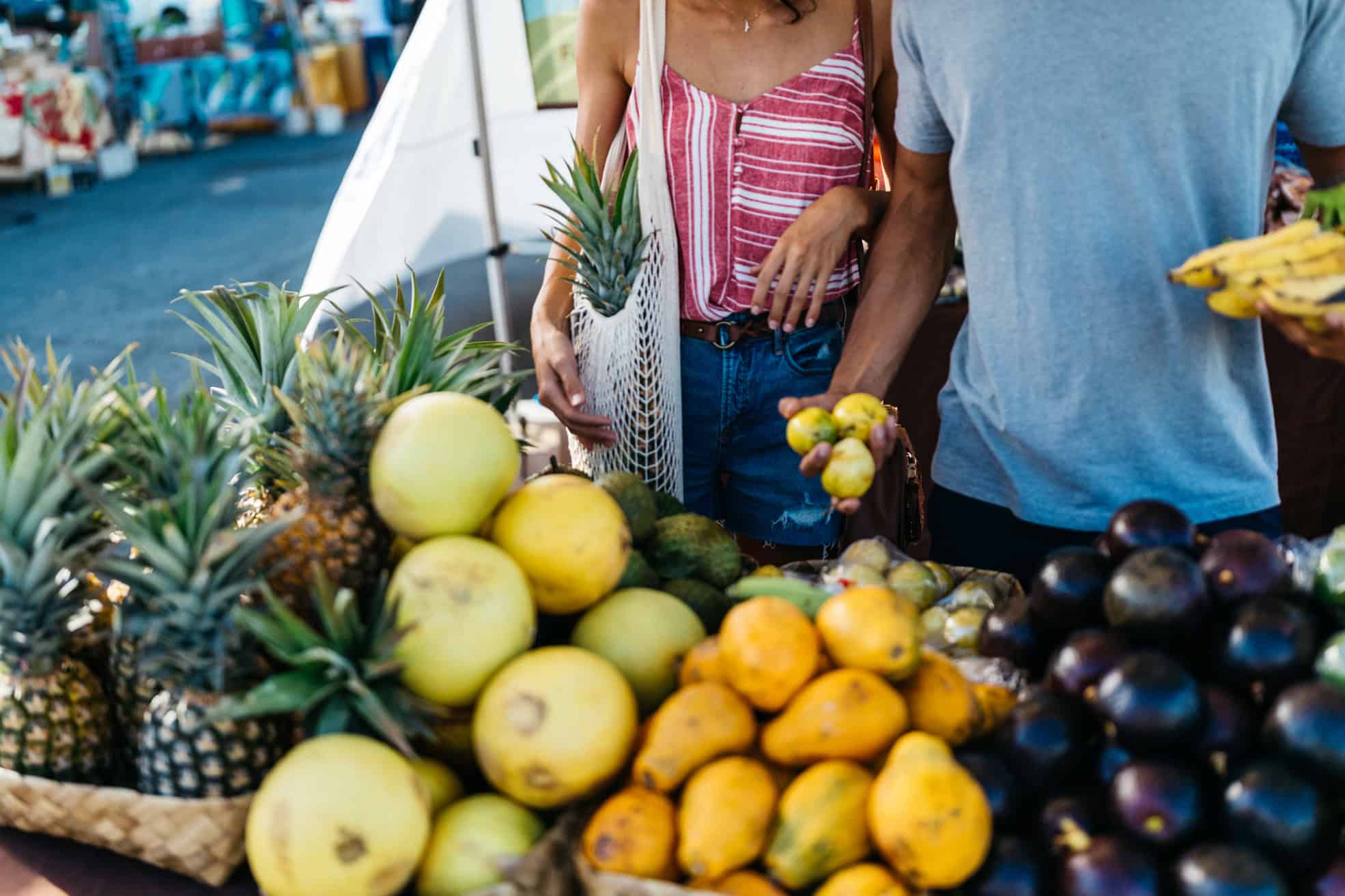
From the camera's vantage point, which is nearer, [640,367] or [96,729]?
[96,729]

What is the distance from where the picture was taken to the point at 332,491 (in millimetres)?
1566

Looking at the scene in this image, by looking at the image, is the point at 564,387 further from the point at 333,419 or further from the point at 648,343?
the point at 333,419

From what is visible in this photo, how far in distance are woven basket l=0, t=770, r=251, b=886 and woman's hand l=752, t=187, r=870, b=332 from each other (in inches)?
55.3

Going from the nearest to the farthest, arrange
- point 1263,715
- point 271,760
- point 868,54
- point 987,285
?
point 1263,715 → point 271,760 → point 987,285 → point 868,54

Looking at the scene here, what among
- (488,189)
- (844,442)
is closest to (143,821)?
(844,442)

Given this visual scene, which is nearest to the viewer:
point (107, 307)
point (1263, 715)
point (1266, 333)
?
point (1263, 715)

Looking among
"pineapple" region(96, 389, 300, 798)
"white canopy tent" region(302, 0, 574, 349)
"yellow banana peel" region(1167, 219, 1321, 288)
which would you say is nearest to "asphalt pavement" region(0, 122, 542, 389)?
"white canopy tent" region(302, 0, 574, 349)

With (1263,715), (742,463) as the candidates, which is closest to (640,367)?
(742,463)

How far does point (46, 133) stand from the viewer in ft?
42.6

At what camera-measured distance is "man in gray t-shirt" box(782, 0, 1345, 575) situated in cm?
174

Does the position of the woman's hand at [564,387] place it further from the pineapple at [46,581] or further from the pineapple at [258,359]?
the pineapple at [46,581]

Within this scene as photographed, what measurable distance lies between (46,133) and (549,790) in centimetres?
1444

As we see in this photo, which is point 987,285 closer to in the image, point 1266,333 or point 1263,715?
point 1263,715

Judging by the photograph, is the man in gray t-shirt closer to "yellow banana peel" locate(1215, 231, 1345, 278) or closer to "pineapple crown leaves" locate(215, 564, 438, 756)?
"yellow banana peel" locate(1215, 231, 1345, 278)
